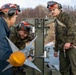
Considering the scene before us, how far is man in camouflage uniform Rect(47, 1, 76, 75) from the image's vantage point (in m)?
5.55

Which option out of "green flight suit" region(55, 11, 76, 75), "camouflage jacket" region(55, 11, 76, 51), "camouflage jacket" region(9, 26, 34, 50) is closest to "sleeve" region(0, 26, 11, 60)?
"green flight suit" region(55, 11, 76, 75)

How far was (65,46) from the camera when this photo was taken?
5535 mm

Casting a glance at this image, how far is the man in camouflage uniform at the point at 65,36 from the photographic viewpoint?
555 cm

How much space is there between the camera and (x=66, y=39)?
18.5 ft

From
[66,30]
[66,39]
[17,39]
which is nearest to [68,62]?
[66,39]

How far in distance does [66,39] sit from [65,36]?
6cm

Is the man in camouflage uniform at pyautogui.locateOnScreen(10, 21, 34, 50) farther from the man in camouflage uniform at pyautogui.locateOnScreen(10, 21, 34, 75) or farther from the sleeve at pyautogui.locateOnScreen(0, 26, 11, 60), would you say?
the sleeve at pyautogui.locateOnScreen(0, 26, 11, 60)

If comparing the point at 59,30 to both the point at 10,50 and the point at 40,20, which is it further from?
the point at 10,50

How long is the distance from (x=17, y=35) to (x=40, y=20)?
1.27 meters

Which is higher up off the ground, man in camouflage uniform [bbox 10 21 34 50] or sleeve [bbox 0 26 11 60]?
sleeve [bbox 0 26 11 60]

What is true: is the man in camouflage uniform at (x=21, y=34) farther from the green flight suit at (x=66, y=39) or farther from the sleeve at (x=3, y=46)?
the sleeve at (x=3, y=46)

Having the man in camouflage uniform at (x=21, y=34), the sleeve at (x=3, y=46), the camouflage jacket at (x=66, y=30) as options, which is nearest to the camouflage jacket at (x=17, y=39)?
the man in camouflage uniform at (x=21, y=34)

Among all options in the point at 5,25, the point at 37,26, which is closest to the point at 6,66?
the point at 5,25

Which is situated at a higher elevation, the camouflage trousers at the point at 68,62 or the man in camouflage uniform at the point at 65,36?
the man in camouflage uniform at the point at 65,36
